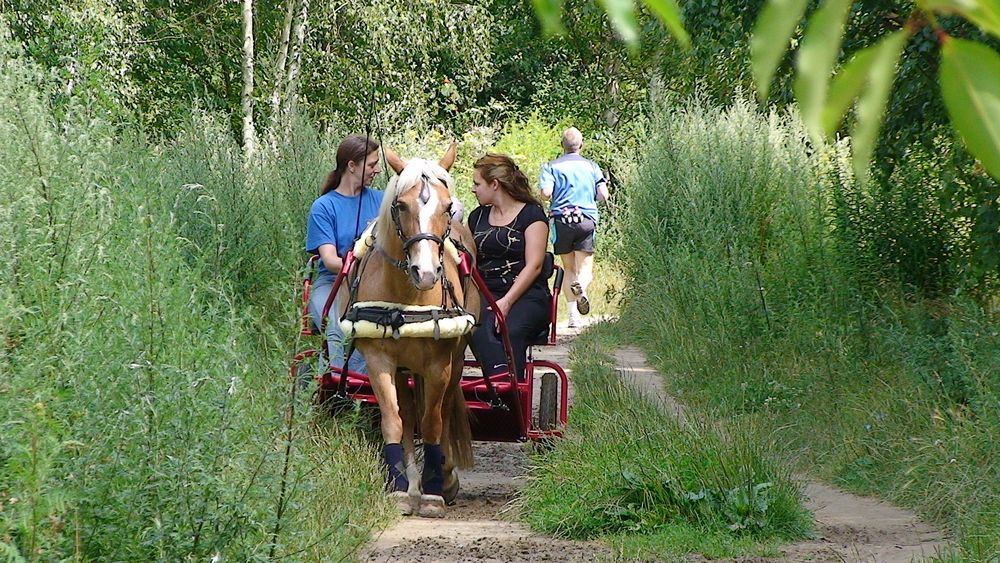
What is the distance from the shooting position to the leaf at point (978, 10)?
73 centimetres

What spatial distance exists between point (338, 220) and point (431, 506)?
185 centimetres

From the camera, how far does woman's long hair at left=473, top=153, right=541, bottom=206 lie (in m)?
7.42

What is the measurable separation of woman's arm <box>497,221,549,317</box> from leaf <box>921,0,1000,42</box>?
6.28m

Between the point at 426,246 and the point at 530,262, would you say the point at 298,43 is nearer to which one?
the point at 530,262

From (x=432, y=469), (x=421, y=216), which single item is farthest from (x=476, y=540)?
(x=421, y=216)

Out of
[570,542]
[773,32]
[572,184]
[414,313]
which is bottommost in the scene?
[570,542]

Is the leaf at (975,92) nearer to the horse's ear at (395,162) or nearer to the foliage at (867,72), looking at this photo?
the foliage at (867,72)

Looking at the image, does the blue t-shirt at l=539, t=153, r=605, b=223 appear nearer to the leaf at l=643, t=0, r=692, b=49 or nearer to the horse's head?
the horse's head

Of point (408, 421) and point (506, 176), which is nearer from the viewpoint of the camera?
point (408, 421)

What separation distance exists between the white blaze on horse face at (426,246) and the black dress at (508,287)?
1208mm

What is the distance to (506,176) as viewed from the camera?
24.4 feet

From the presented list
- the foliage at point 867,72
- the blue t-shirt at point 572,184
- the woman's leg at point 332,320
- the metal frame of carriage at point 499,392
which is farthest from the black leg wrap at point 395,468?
the blue t-shirt at point 572,184

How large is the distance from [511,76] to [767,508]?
82.3ft

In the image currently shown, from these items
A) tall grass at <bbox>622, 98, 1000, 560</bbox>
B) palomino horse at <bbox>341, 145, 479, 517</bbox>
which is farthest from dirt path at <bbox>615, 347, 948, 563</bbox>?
palomino horse at <bbox>341, 145, 479, 517</bbox>
